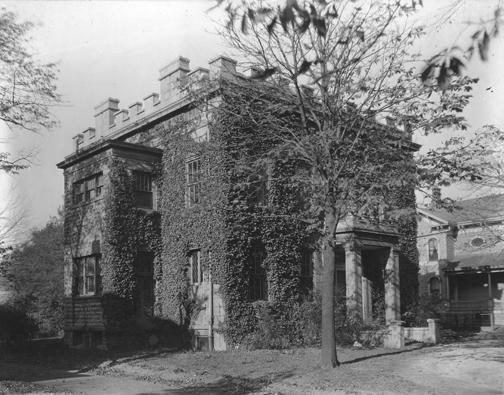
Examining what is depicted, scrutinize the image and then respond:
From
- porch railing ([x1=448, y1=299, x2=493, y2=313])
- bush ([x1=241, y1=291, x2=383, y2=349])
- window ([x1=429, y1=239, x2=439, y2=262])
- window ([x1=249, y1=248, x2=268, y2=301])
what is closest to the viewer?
bush ([x1=241, y1=291, x2=383, y2=349])

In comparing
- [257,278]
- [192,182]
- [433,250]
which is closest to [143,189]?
[192,182]

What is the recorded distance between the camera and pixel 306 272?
2392 centimetres

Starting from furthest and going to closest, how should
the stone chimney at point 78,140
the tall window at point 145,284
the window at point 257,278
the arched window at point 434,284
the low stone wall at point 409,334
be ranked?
Answer: the arched window at point 434,284 < the stone chimney at point 78,140 < the tall window at point 145,284 < the window at point 257,278 < the low stone wall at point 409,334

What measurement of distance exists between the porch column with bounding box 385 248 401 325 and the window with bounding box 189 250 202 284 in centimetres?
752

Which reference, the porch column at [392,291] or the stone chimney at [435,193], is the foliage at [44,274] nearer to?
the porch column at [392,291]

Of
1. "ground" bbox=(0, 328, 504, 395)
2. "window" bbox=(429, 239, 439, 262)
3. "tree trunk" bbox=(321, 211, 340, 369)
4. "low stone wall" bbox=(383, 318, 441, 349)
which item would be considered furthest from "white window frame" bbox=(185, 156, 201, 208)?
"window" bbox=(429, 239, 439, 262)

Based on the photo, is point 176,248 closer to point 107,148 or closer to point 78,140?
point 107,148

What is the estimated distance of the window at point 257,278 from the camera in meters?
22.2

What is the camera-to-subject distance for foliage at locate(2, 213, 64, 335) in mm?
37156

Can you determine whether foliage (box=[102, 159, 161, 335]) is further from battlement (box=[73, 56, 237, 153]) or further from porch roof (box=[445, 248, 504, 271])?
porch roof (box=[445, 248, 504, 271])

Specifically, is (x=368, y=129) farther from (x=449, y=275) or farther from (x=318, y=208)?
(x=449, y=275)

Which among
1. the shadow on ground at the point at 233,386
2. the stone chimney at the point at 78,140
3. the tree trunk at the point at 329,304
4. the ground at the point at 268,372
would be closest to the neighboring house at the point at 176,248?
the ground at the point at 268,372

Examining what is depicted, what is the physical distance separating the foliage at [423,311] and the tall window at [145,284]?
10409mm

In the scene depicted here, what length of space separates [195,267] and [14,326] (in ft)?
32.2
